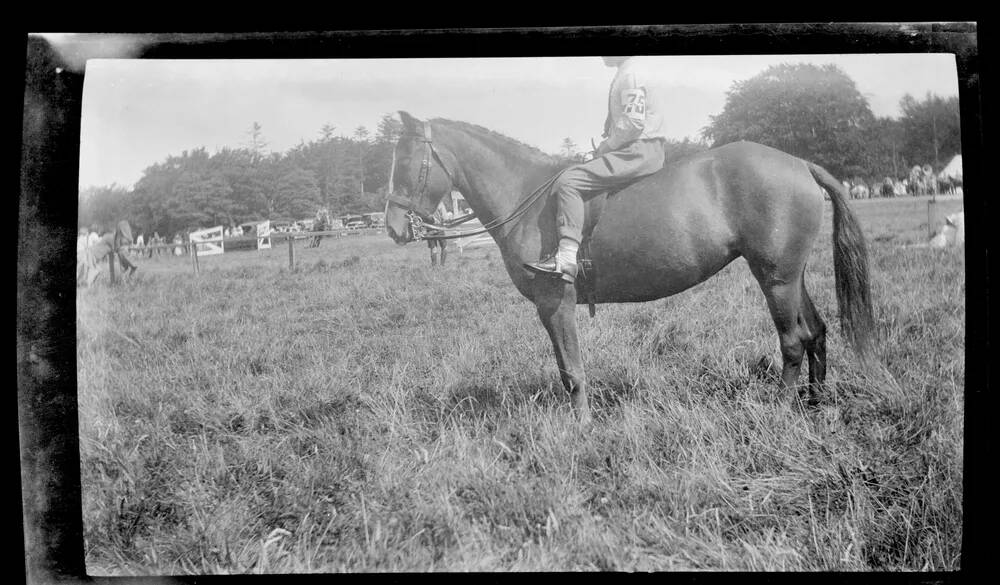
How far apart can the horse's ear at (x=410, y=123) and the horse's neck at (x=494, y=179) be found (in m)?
0.23

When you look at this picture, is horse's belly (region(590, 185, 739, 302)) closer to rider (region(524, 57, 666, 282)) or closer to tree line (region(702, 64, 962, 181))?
rider (region(524, 57, 666, 282))

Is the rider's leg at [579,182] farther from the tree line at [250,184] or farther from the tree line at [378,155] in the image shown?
the tree line at [250,184]

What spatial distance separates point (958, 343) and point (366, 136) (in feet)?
10.6

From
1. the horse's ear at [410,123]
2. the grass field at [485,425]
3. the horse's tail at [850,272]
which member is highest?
the horse's ear at [410,123]

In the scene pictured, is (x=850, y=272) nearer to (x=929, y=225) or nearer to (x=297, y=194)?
(x=929, y=225)

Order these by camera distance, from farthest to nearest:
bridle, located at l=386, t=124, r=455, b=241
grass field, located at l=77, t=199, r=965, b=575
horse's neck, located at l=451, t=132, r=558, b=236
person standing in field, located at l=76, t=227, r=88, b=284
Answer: horse's neck, located at l=451, t=132, r=558, b=236 → bridle, located at l=386, t=124, r=455, b=241 → person standing in field, located at l=76, t=227, r=88, b=284 → grass field, located at l=77, t=199, r=965, b=575

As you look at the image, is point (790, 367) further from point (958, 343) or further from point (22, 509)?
point (22, 509)

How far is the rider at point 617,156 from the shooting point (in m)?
2.67

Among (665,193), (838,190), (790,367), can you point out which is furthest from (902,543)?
(665,193)

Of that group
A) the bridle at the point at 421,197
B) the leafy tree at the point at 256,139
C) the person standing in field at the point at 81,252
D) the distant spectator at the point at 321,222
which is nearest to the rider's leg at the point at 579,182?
the bridle at the point at 421,197

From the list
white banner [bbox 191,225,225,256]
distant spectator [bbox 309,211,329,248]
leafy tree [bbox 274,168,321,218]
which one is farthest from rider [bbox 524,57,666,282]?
white banner [bbox 191,225,225,256]

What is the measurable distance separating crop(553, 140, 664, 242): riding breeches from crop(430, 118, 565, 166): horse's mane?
0.12 metres

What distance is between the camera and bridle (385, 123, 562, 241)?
2770mm

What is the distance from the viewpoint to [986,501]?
2.62 m
